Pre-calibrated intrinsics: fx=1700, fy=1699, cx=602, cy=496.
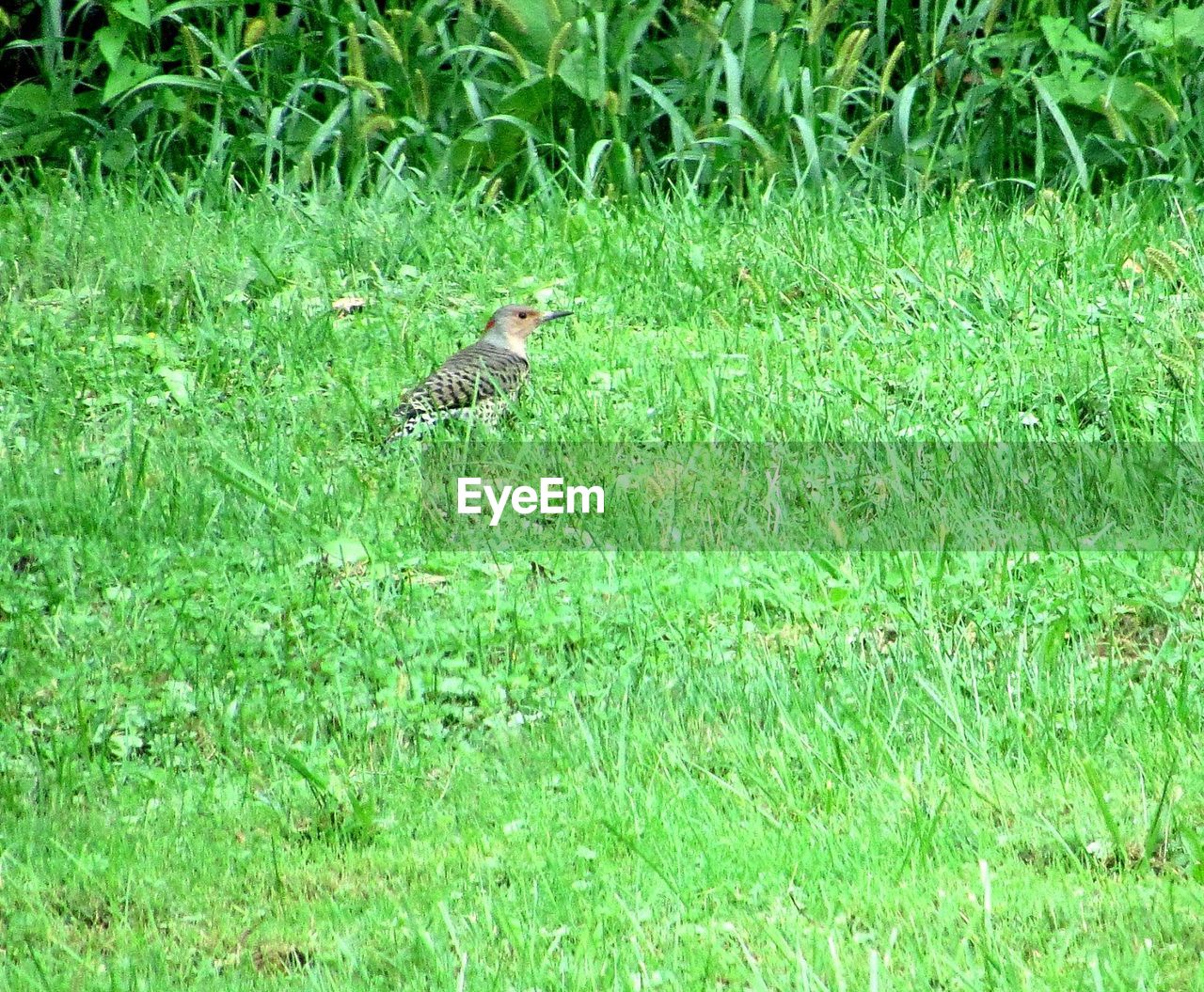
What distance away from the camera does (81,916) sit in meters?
3.71

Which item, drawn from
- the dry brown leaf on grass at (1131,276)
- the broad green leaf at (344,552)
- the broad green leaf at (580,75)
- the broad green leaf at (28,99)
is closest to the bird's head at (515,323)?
the broad green leaf at (344,552)

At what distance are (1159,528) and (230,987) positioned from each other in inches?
122

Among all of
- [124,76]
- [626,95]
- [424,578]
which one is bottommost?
[424,578]

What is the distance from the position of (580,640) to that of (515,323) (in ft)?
7.06

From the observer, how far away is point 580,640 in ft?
15.6

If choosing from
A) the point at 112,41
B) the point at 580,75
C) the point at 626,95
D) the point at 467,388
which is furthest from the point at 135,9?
the point at 467,388

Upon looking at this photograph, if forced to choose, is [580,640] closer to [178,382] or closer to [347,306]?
[178,382]

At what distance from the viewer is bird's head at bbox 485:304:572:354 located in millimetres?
6508

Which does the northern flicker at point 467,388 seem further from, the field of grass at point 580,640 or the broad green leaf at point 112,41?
the broad green leaf at point 112,41

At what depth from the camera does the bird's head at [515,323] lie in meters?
6.51

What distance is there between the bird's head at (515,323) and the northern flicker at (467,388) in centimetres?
8

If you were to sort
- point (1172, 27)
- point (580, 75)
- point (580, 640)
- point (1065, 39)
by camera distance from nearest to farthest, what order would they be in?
1. point (580, 640)
2. point (1172, 27)
3. point (580, 75)
4. point (1065, 39)

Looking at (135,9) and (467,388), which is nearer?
(467,388)

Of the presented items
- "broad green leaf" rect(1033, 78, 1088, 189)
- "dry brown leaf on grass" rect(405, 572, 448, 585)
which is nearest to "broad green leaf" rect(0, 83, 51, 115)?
"dry brown leaf on grass" rect(405, 572, 448, 585)
